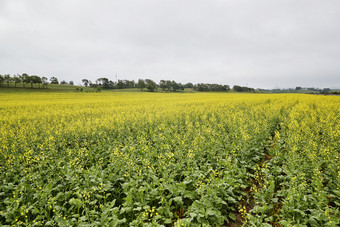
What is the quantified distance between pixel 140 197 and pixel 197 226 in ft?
5.51

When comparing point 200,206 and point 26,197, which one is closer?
point 200,206

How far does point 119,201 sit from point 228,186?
3.51m

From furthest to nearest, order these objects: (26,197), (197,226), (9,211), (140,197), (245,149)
Result: (245,149) < (26,197) < (140,197) < (9,211) < (197,226)

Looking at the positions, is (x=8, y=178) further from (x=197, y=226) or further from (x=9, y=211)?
(x=197, y=226)

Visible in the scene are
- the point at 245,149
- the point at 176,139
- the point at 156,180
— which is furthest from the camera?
the point at 176,139

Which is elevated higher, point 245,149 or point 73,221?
point 245,149

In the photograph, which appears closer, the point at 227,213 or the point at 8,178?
the point at 227,213

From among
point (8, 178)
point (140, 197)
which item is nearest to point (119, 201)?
point (140, 197)

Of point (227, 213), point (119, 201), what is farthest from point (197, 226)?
point (119, 201)

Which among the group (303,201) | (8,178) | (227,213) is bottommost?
(227,213)

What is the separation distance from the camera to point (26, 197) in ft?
15.4

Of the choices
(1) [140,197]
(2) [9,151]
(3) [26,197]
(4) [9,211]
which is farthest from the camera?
(2) [9,151]

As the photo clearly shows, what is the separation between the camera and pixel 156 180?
503 cm

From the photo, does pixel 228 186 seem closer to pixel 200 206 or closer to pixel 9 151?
pixel 200 206
